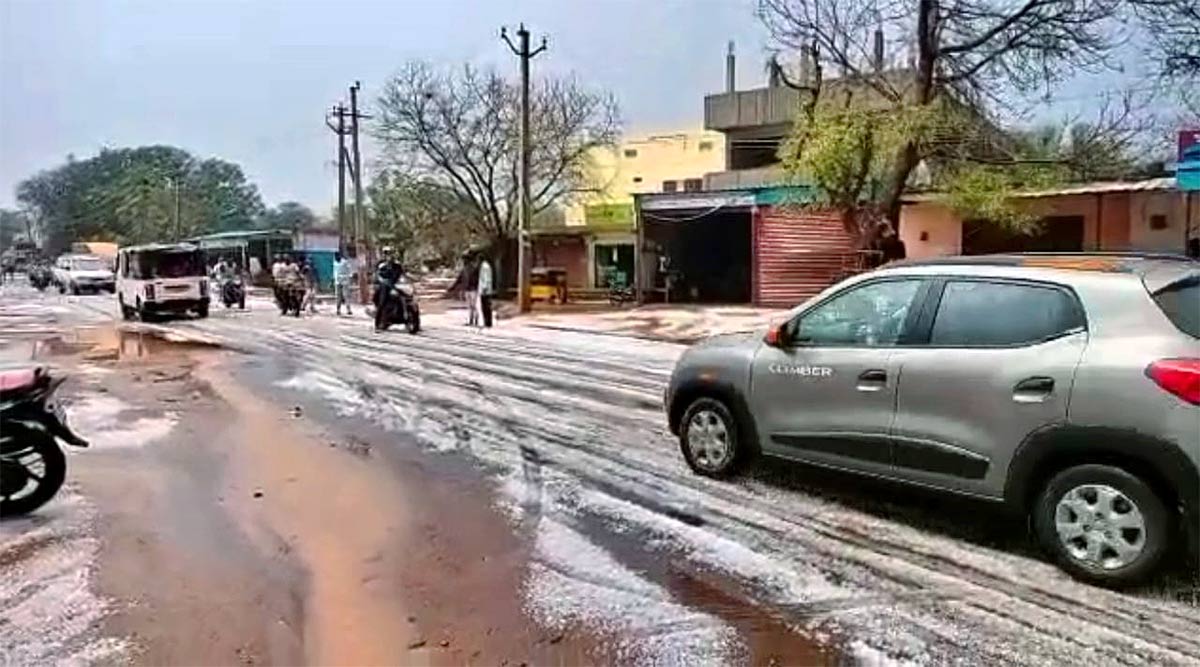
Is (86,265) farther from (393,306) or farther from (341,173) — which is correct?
(393,306)

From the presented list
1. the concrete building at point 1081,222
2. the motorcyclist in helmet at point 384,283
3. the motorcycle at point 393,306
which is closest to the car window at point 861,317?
the motorcycle at point 393,306

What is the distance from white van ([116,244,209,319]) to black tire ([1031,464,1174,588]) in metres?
25.6

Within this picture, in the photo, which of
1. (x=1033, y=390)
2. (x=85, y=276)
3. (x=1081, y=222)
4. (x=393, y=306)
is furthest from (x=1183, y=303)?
(x=85, y=276)

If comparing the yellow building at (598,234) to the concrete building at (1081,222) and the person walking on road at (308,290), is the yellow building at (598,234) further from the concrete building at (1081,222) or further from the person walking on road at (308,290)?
the person walking on road at (308,290)

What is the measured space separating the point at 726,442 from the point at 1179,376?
2.93m

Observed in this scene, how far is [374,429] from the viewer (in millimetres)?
9617

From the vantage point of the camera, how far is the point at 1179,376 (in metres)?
4.75

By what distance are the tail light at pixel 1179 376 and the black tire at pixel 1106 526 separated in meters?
0.44

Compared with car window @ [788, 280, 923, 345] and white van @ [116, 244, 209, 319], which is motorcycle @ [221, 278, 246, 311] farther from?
car window @ [788, 280, 923, 345]

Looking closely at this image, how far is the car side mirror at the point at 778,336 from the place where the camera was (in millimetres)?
6703

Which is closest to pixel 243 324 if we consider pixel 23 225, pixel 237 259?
pixel 237 259

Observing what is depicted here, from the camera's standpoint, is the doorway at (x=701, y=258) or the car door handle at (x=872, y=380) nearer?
the car door handle at (x=872, y=380)

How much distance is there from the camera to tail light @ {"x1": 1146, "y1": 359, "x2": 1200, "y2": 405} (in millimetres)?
4719

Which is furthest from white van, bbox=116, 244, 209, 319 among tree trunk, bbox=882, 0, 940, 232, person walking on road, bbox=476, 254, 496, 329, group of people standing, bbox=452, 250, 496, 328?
tree trunk, bbox=882, 0, 940, 232
